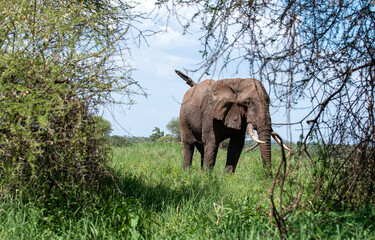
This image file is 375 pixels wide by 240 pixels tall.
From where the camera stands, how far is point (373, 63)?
3.80 m

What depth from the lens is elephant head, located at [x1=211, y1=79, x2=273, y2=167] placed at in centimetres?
756

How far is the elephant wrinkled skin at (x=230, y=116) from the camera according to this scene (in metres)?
7.62

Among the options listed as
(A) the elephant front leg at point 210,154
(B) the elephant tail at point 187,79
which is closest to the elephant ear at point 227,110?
(A) the elephant front leg at point 210,154

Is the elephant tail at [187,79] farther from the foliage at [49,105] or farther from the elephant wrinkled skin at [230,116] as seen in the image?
the foliage at [49,105]

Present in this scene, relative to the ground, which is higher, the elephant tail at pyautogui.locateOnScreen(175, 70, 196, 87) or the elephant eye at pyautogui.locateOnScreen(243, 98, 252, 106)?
the elephant tail at pyautogui.locateOnScreen(175, 70, 196, 87)

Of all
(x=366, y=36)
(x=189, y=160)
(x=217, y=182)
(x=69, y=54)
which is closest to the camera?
(x=366, y=36)

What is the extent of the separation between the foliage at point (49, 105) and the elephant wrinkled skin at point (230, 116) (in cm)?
321

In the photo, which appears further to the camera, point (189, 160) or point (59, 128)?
point (189, 160)

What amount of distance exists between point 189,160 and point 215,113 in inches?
60.7

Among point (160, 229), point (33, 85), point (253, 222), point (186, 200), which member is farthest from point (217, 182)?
point (33, 85)

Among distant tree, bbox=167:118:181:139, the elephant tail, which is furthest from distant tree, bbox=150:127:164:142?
the elephant tail

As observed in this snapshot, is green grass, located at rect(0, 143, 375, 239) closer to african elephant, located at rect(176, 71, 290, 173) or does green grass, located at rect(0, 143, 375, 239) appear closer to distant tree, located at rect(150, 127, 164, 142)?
african elephant, located at rect(176, 71, 290, 173)

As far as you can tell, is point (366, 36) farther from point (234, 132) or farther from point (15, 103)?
point (234, 132)

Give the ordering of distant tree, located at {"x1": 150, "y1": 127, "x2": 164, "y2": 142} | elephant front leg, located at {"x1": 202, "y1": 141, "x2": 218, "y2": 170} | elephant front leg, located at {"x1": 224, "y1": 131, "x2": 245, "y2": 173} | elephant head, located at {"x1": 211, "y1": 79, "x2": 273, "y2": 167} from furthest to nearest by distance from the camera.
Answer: distant tree, located at {"x1": 150, "y1": 127, "x2": 164, "y2": 142}
elephant front leg, located at {"x1": 224, "y1": 131, "x2": 245, "y2": 173}
elephant front leg, located at {"x1": 202, "y1": 141, "x2": 218, "y2": 170}
elephant head, located at {"x1": 211, "y1": 79, "x2": 273, "y2": 167}
